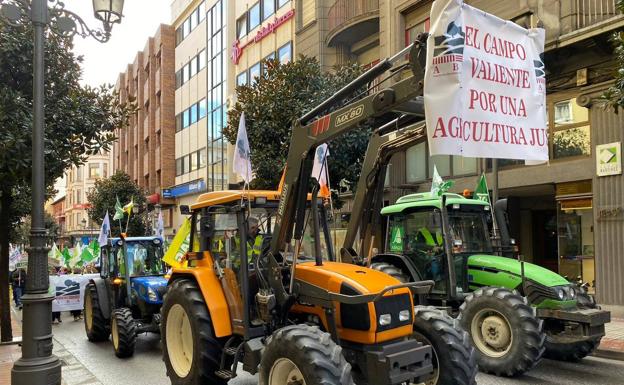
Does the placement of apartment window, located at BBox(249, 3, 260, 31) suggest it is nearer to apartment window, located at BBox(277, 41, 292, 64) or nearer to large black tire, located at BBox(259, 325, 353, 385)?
apartment window, located at BBox(277, 41, 292, 64)

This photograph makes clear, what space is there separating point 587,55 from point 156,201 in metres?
35.2

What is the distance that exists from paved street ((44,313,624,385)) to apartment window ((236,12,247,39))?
23230 mm

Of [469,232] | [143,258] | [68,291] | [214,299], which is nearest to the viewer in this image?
[214,299]

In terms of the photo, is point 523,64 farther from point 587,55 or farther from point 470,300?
point 587,55

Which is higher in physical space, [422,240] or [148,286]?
[422,240]

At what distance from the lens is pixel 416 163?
17.6 meters

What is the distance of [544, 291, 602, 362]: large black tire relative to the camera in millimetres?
7523

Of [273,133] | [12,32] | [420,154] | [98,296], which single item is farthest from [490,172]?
[12,32]

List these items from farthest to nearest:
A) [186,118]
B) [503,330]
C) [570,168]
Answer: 1. [186,118]
2. [570,168]
3. [503,330]

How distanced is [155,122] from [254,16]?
62.4 ft

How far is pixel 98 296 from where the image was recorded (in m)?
11.1

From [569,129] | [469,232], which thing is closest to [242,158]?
[469,232]

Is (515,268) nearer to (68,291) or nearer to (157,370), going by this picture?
(157,370)

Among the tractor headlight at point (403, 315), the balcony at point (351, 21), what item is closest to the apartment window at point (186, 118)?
the balcony at point (351, 21)
